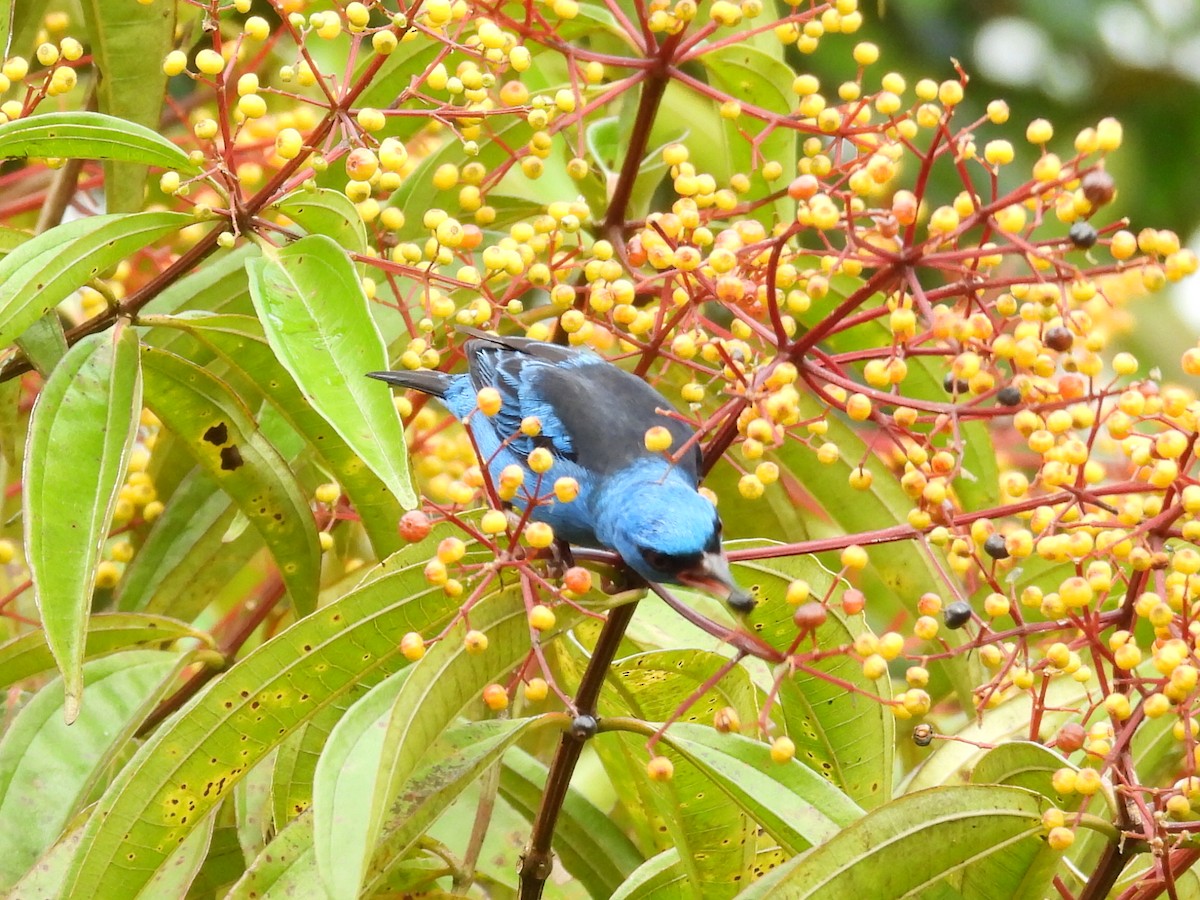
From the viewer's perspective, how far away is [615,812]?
289 cm

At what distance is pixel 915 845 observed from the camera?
1.77 metres

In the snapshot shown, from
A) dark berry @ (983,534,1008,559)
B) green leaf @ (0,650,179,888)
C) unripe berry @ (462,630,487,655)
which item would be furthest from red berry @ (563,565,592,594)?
green leaf @ (0,650,179,888)

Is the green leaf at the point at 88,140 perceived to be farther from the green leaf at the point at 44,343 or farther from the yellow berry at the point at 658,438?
the yellow berry at the point at 658,438

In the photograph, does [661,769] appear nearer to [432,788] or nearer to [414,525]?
[432,788]

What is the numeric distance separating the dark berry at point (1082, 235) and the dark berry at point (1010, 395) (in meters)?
0.18

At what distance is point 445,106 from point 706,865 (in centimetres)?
116

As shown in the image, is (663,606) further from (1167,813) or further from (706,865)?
(1167,813)

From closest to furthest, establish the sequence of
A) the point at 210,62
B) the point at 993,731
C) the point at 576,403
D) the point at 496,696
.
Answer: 1. the point at 496,696
2. the point at 210,62
3. the point at 993,731
4. the point at 576,403

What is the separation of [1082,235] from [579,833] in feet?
4.32

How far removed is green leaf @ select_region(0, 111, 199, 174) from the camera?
1.90 metres

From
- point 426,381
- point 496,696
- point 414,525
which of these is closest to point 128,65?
point 426,381

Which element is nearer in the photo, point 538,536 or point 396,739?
point 396,739

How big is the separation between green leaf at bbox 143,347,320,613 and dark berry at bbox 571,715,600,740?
2.12ft

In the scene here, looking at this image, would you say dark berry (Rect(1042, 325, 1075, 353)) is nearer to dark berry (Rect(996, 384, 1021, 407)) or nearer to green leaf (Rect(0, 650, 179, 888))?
dark berry (Rect(996, 384, 1021, 407))
